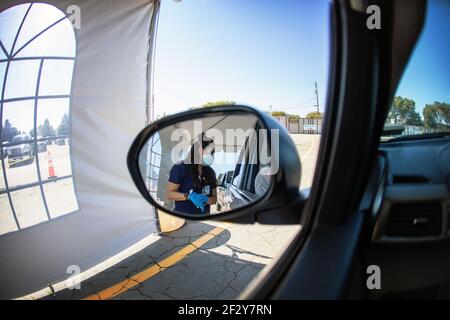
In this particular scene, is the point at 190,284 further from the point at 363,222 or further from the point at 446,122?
the point at 446,122

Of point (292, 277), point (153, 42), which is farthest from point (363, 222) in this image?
point (153, 42)

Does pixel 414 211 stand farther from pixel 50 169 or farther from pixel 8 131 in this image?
pixel 8 131

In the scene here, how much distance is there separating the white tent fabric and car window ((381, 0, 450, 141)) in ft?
11.2

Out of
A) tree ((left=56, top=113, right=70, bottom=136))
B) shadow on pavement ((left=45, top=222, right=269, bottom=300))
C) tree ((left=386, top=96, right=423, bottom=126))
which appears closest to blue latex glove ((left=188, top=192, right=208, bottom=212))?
shadow on pavement ((left=45, top=222, right=269, bottom=300))

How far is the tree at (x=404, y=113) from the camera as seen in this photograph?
115 centimetres

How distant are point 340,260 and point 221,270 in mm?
2669

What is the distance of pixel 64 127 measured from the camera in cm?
306

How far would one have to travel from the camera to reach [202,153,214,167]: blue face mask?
1986 mm

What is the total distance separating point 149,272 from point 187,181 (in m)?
1.66

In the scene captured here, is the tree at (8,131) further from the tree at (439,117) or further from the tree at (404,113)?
the tree at (439,117)

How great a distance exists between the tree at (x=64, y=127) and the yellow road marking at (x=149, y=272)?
6.72ft

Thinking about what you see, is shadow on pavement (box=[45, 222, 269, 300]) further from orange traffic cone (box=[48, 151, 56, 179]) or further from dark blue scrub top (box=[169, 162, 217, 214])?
orange traffic cone (box=[48, 151, 56, 179])

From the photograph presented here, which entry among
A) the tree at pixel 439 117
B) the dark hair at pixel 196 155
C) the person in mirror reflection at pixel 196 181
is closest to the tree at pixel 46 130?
the person in mirror reflection at pixel 196 181
